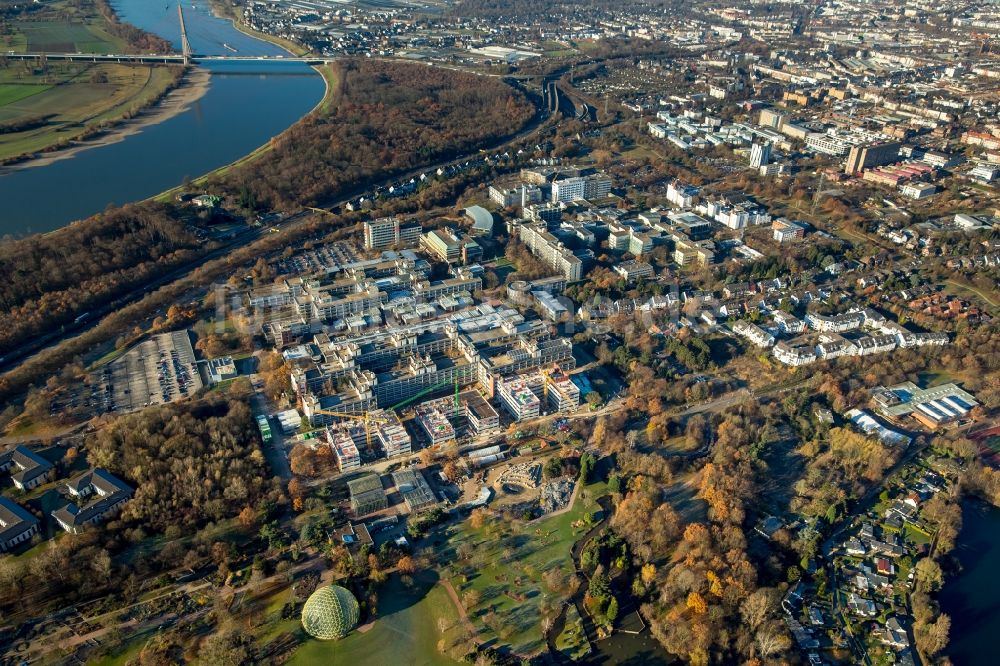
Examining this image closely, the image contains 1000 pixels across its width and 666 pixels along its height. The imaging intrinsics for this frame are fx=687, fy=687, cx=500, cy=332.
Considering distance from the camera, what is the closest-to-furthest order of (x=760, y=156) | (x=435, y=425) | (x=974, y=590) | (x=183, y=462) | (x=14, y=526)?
(x=974, y=590), (x=14, y=526), (x=183, y=462), (x=435, y=425), (x=760, y=156)

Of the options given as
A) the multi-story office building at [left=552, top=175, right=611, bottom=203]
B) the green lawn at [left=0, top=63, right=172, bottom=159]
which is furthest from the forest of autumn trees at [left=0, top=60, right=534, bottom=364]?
the green lawn at [left=0, top=63, right=172, bottom=159]

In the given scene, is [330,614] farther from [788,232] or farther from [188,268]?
[788,232]

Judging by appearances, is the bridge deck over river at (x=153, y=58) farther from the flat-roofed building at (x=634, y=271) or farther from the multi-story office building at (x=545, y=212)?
the flat-roofed building at (x=634, y=271)

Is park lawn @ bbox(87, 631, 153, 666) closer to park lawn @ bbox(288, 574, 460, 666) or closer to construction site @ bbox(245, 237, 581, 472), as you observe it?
park lawn @ bbox(288, 574, 460, 666)

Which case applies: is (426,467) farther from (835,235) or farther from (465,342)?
(835,235)

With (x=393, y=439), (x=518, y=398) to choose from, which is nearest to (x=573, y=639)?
(x=393, y=439)

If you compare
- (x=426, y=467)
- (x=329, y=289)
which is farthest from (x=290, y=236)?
(x=426, y=467)
